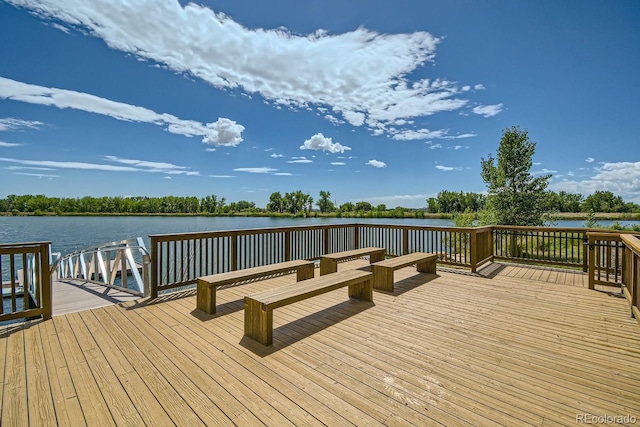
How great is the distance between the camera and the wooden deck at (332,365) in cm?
171

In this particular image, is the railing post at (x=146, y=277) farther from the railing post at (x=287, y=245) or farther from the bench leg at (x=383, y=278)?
the bench leg at (x=383, y=278)

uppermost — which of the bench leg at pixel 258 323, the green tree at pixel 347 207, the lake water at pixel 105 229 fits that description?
the green tree at pixel 347 207

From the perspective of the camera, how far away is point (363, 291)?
3.96 meters

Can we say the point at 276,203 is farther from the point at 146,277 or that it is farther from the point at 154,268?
the point at 154,268

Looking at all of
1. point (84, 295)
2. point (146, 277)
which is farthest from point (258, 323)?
point (84, 295)

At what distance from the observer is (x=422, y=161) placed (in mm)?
22078

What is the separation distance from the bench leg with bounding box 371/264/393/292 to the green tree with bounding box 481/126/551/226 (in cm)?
1570

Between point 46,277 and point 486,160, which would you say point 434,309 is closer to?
point 46,277

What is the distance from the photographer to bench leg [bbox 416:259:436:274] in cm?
553

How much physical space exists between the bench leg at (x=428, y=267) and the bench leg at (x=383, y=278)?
1508mm

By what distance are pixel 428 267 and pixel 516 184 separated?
588 inches

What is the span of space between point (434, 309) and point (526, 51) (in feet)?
34.6

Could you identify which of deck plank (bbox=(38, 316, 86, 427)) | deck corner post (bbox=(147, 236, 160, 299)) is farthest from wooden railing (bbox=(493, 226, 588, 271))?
deck plank (bbox=(38, 316, 86, 427))

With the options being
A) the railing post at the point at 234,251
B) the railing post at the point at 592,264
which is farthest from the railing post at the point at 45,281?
the railing post at the point at 592,264
